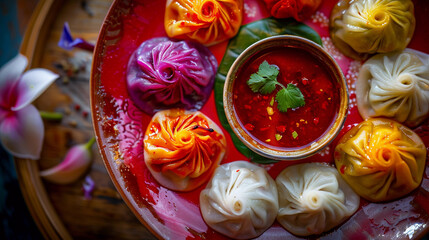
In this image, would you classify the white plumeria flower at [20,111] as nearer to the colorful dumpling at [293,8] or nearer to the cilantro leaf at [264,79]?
the cilantro leaf at [264,79]

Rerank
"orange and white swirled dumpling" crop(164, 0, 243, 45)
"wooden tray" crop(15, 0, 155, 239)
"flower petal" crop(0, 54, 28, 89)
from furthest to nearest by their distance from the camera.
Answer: "wooden tray" crop(15, 0, 155, 239), "flower petal" crop(0, 54, 28, 89), "orange and white swirled dumpling" crop(164, 0, 243, 45)

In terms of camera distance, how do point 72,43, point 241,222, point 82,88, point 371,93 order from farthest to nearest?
1. point 82,88
2. point 72,43
3. point 371,93
4. point 241,222

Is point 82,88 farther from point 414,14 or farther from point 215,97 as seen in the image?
point 414,14

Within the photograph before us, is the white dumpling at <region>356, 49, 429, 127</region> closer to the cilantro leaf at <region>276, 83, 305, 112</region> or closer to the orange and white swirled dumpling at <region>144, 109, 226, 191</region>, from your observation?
the cilantro leaf at <region>276, 83, 305, 112</region>

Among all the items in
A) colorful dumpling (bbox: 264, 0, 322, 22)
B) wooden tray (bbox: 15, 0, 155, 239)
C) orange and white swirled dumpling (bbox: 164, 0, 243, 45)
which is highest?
colorful dumpling (bbox: 264, 0, 322, 22)

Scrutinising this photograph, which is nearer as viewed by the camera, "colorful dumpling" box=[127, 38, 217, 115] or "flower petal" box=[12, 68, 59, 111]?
"colorful dumpling" box=[127, 38, 217, 115]

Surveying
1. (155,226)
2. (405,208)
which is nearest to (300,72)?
(405,208)

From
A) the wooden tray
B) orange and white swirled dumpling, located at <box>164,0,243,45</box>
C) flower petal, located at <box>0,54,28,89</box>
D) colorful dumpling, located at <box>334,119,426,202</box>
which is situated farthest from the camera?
the wooden tray

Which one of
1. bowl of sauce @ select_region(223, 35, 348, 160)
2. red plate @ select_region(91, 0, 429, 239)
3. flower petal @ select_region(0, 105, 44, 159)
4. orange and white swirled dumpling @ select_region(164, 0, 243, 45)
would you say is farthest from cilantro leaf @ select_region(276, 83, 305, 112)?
flower petal @ select_region(0, 105, 44, 159)
